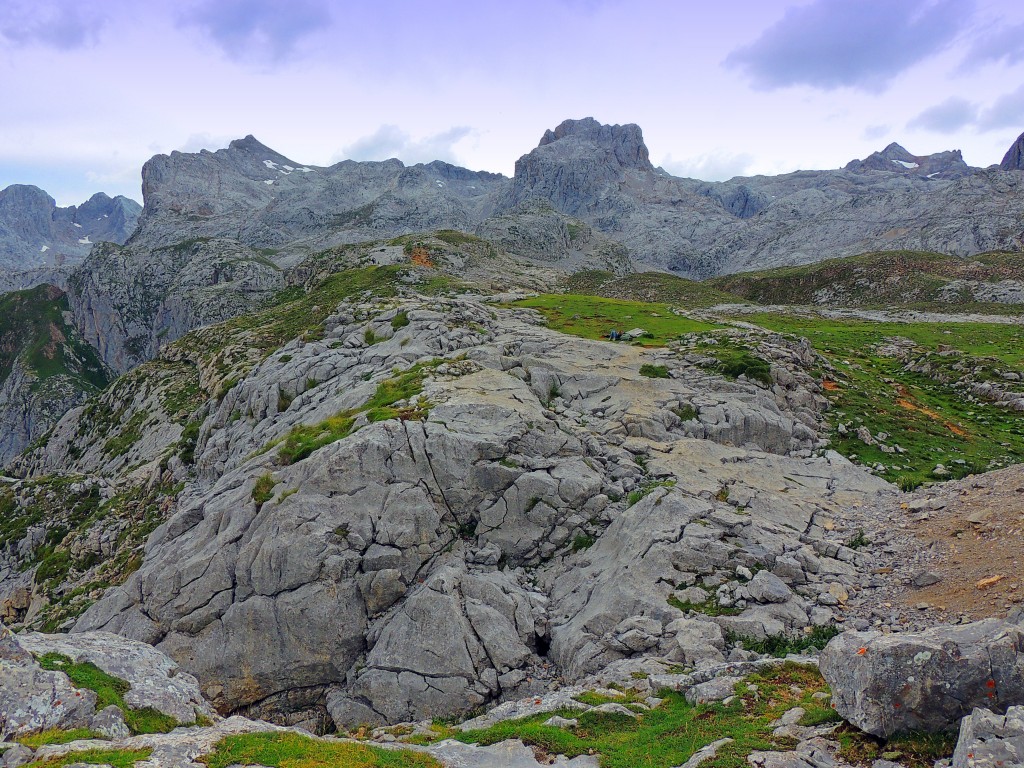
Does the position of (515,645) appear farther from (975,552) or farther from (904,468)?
(904,468)

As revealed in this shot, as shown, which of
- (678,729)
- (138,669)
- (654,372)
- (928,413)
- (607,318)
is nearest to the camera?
(678,729)

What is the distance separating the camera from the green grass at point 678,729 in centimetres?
1296

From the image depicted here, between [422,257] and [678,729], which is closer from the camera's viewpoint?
[678,729]

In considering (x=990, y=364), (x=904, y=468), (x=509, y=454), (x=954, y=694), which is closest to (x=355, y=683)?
(x=509, y=454)

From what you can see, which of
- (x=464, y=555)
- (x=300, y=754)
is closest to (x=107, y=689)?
(x=300, y=754)

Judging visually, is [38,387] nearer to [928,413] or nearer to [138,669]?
[138,669]

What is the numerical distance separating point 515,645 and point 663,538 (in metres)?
8.07

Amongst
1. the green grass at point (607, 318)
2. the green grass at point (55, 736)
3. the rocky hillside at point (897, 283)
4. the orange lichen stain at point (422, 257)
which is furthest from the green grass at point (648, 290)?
the green grass at point (55, 736)

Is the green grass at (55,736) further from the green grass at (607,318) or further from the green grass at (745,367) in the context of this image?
the green grass at (607,318)

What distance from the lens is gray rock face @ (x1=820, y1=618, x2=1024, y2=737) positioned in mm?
10781

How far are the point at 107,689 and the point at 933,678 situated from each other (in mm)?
22165

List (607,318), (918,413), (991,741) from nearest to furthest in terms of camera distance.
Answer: (991,741), (918,413), (607,318)

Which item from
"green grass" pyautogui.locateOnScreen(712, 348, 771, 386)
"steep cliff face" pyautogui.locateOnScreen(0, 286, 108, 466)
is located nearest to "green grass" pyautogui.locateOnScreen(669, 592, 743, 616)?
"green grass" pyautogui.locateOnScreen(712, 348, 771, 386)

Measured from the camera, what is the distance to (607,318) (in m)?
61.0
